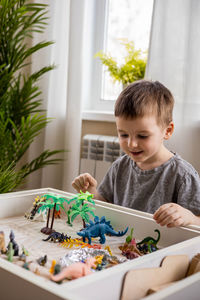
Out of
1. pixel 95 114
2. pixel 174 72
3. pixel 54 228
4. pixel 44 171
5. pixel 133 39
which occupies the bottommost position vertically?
pixel 44 171

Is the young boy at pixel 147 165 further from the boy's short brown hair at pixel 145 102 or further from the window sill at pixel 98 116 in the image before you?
the window sill at pixel 98 116

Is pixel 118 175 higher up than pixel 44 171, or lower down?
higher up

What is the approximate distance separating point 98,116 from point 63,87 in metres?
0.28

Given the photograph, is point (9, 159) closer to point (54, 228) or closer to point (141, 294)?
point (54, 228)

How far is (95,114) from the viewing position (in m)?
2.25

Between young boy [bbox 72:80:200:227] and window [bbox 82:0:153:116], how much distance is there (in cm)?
Answer: 114

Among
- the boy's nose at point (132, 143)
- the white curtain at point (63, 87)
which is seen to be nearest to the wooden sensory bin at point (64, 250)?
the boy's nose at point (132, 143)

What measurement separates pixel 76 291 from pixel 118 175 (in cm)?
92

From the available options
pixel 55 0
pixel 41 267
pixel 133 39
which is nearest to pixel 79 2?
pixel 55 0

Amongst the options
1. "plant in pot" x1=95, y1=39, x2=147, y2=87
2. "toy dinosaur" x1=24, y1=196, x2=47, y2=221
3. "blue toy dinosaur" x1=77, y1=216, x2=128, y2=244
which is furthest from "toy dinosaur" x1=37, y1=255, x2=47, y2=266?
"plant in pot" x1=95, y1=39, x2=147, y2=87

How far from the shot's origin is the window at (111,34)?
7.52 feet

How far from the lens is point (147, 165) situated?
1.29 metres

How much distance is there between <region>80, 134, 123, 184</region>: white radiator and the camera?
2.12 meters

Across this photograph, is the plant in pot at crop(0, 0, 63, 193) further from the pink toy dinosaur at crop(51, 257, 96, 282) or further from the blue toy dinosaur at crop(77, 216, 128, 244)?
the pink toy dinosaur at crop(51, 257, 96, 282)
